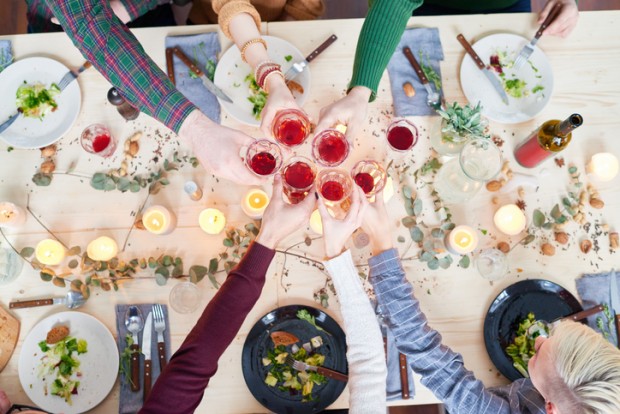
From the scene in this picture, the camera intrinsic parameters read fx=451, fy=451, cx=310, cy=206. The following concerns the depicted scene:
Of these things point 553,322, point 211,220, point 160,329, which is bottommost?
point 553,322

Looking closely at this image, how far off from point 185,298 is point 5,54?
Answer: 1055 millimetres

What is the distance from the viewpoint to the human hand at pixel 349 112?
1348 millimetres

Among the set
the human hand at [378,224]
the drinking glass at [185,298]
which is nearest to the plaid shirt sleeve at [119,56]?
the drinking glass at [185,298]

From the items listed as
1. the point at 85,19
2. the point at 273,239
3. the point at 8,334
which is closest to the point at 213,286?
the point at 273,239

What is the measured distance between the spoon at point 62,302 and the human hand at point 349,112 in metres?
0.90

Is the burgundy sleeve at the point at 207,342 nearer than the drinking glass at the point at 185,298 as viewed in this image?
Yes

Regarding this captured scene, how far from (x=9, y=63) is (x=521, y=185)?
1786 millimetres

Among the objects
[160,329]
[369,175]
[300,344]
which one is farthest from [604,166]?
[160,329]

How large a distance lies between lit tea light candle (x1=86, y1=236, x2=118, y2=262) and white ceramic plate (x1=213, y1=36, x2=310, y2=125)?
56 centimetres

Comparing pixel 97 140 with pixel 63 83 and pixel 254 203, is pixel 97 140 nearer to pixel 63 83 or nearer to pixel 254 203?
pixel 63 83

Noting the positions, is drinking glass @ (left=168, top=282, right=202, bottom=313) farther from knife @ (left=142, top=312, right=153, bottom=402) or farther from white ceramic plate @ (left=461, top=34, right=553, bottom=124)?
white ceramic plate @ (left=461, top=34, right=553, bottom=124)

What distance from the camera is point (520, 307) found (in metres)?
1.41

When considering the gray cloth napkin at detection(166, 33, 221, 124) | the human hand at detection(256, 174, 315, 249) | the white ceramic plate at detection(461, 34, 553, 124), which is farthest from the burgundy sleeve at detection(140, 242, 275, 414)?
the white ceramic plate at detection(461, 34, 553, 124)

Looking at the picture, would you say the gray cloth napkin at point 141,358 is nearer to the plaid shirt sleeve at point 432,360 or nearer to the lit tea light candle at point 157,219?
the lit tea light candle at point 157,219
